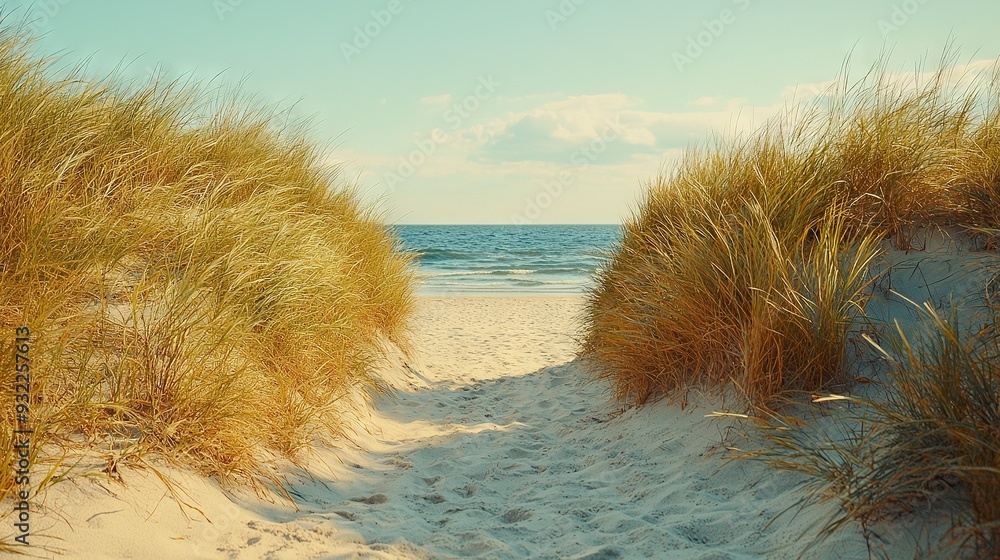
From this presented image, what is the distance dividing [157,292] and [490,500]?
6.87 feet

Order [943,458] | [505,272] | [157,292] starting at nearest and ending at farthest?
[943,458], [157,292], [505,272]

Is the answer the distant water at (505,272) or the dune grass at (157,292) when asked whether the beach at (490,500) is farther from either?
the distant water at (505,272)

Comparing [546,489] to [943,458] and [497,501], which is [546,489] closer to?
[497,501]

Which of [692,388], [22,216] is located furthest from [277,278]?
[692,388]

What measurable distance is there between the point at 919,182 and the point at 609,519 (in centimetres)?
305

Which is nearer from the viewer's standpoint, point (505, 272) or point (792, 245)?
point (792, 245)

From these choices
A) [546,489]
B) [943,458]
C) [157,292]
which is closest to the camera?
[943,458]

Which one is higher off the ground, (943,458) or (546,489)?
(943,458)

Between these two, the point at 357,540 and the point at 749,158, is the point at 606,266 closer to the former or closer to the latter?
the point at 749,158

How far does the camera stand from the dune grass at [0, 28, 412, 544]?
271 centimetres

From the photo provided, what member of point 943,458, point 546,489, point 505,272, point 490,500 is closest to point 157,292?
point 490,500

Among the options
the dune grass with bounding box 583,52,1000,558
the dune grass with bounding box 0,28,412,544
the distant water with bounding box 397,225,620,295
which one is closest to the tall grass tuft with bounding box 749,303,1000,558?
the dune grass with bounding box 583,52,1000,558

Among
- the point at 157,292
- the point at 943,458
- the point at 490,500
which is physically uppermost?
the point at 157,292

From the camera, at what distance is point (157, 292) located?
10.7ft
